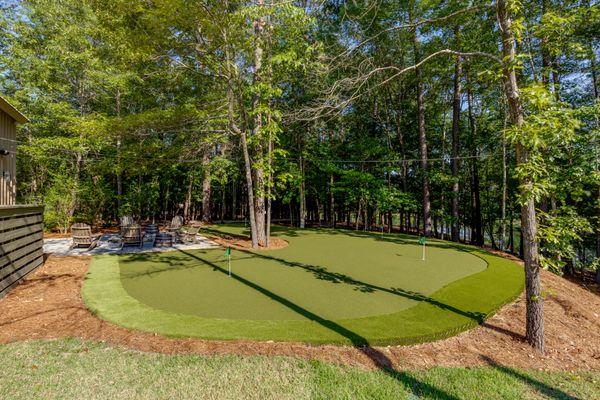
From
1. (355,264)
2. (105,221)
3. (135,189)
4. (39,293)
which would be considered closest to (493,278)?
(355,264)

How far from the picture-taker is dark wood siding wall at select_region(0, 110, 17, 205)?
707cm

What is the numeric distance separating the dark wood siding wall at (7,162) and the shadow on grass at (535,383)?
10.3 meters

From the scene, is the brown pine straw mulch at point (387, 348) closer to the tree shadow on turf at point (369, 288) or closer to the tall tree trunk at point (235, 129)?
the tree shadow on turf at point (369, 288)

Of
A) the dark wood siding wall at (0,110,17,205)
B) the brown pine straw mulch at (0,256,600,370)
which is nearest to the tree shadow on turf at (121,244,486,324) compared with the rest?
the brown pine straw mulch at (0,256,600,370)

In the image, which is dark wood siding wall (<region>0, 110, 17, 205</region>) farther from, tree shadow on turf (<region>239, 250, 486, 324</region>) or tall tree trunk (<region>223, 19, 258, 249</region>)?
tree shadow on turf (<region>239, 250, 486, 324</region>)

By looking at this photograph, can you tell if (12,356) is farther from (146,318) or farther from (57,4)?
(57,4)

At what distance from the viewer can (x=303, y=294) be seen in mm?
5633

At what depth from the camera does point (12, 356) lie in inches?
132

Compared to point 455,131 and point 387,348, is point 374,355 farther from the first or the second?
point 455,131

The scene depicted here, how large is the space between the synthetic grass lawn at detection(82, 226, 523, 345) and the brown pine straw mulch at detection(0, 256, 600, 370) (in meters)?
0.16

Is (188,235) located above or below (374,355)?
above

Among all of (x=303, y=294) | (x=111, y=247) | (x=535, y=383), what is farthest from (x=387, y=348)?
(x=111, y=247)

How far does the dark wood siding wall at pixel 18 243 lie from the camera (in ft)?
17.8

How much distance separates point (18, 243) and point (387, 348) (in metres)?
7.47
